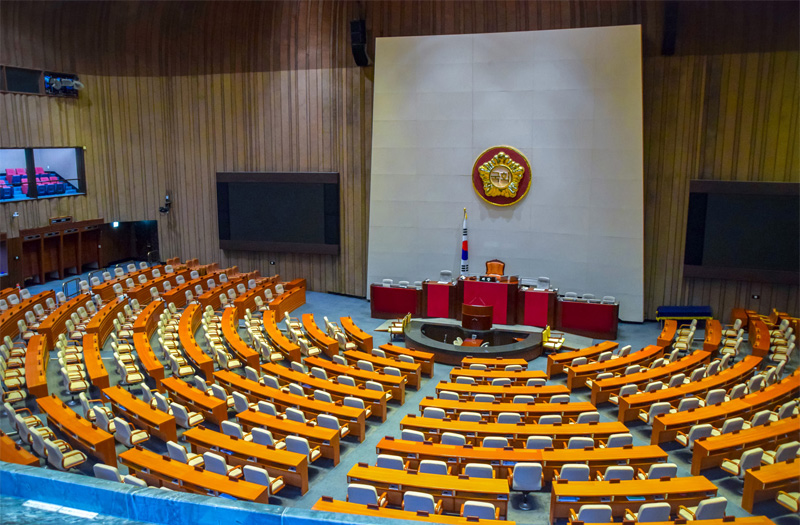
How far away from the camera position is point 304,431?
29.7 ft

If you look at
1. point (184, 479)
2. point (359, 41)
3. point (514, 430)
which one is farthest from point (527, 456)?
point (359, 41)

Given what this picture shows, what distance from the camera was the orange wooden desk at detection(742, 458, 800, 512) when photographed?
756cm

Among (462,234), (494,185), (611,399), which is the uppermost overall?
(494,185)

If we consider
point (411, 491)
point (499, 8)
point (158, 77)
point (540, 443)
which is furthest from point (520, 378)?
point (158, 77)

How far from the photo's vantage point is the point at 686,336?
50.0ft

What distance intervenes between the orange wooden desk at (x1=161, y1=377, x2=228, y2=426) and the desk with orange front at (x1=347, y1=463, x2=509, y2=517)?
3.30m

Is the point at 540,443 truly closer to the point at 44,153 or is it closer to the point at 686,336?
the point at 686,336

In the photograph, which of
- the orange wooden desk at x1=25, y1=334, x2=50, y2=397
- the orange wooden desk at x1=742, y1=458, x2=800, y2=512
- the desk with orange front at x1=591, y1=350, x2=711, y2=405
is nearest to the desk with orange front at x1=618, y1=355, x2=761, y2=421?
the desk with orange front at x1=591, y1=350, x2=711, y2=405

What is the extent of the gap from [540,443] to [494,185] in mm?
10717

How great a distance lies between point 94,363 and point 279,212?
9.82 metres

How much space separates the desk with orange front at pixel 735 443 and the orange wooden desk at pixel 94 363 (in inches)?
382

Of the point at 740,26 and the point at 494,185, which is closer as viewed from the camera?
the point at 740,26

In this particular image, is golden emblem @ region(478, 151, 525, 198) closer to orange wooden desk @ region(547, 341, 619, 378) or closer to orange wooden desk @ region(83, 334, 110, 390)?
orange wooden desk @ region(547, 341, 619, 378)

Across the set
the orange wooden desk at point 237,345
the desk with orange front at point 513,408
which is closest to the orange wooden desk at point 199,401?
the orange wooden desk at point 237,345
